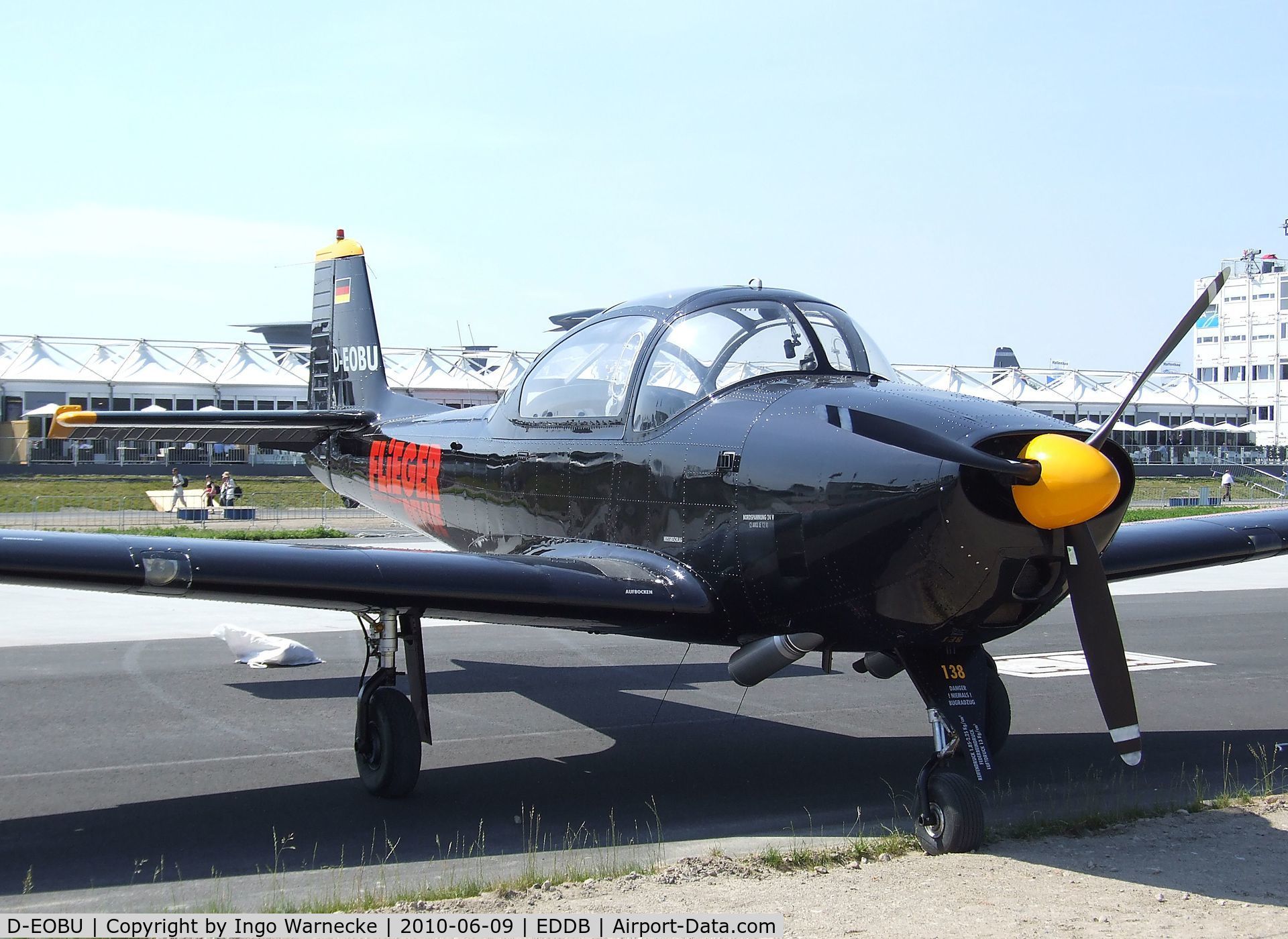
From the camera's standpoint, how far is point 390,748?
6656 millimetres

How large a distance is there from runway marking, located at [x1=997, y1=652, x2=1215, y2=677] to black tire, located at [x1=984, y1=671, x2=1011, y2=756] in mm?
3234

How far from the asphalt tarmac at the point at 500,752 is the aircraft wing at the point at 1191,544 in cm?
126

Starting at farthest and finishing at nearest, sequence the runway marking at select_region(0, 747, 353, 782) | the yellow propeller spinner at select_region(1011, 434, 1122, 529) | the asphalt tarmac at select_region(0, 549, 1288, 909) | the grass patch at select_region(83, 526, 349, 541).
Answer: the grass patch at select_region(83, 526, 349, 541) → the runway marking at select_region(0, 747, 353, 782) → the asphalt tarmac at select_region(0, 549, 1288, 909) → the yellow propeller spinner at select_region(1011, 434, 1122, 529)

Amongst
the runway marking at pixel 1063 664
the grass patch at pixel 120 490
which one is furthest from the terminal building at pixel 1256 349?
the runway marking at pixel 1063 664

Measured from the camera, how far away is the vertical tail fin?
12727mm

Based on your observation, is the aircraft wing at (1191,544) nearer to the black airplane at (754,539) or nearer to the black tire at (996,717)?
the black airplane at (754,539)

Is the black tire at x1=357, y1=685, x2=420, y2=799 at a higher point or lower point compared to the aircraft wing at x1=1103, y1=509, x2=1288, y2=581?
lower

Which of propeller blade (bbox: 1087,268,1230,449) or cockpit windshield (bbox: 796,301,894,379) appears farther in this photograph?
cockpit windshield (bbox: 796,301,894,379)

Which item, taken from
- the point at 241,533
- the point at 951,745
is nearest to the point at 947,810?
the point at 951,745

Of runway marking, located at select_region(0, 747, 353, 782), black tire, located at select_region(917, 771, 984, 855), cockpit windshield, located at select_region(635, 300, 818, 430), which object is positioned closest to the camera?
black tire, located at select_region(917, 771, 984, 855)

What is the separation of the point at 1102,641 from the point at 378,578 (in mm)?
3561

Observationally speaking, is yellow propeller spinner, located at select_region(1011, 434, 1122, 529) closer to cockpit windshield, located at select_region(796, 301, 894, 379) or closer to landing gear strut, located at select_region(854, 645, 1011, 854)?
landing gear strut, located at select_region(854, 645, 1011, 854)

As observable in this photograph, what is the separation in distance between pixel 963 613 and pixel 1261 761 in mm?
3628
